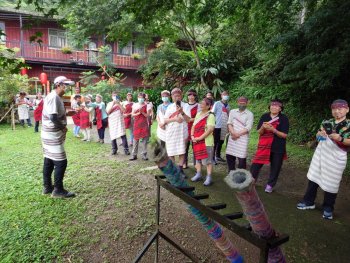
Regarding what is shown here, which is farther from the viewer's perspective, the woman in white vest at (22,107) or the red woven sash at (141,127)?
the woman in white vest at (22,107)

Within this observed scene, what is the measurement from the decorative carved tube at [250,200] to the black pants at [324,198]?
2.84 m

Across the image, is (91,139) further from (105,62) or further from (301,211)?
(105,62)

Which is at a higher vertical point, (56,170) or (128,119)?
(128,119)

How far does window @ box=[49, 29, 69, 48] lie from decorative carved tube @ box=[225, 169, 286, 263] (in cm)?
2084

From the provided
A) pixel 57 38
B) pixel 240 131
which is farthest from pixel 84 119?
pixel 57 38

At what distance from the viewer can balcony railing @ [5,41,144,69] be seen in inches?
690

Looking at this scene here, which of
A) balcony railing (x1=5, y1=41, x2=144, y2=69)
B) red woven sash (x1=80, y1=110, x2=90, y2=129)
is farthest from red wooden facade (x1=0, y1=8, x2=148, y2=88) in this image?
red woven sash (x1=80, y1=110, x2=90, y2=129)

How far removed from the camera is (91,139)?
9297mm

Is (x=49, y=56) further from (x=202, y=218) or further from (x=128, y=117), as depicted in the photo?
(x=202, y=218)

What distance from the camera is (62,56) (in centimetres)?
1853

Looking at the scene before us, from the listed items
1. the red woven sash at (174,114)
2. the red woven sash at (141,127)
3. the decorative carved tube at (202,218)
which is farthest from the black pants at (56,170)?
the decorative carved tube at (202,218)

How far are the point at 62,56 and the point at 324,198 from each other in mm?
19223

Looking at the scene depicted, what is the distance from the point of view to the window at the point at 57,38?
746 inches

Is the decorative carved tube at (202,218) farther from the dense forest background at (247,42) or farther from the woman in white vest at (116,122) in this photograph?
the woman in white vest at (116,122)
